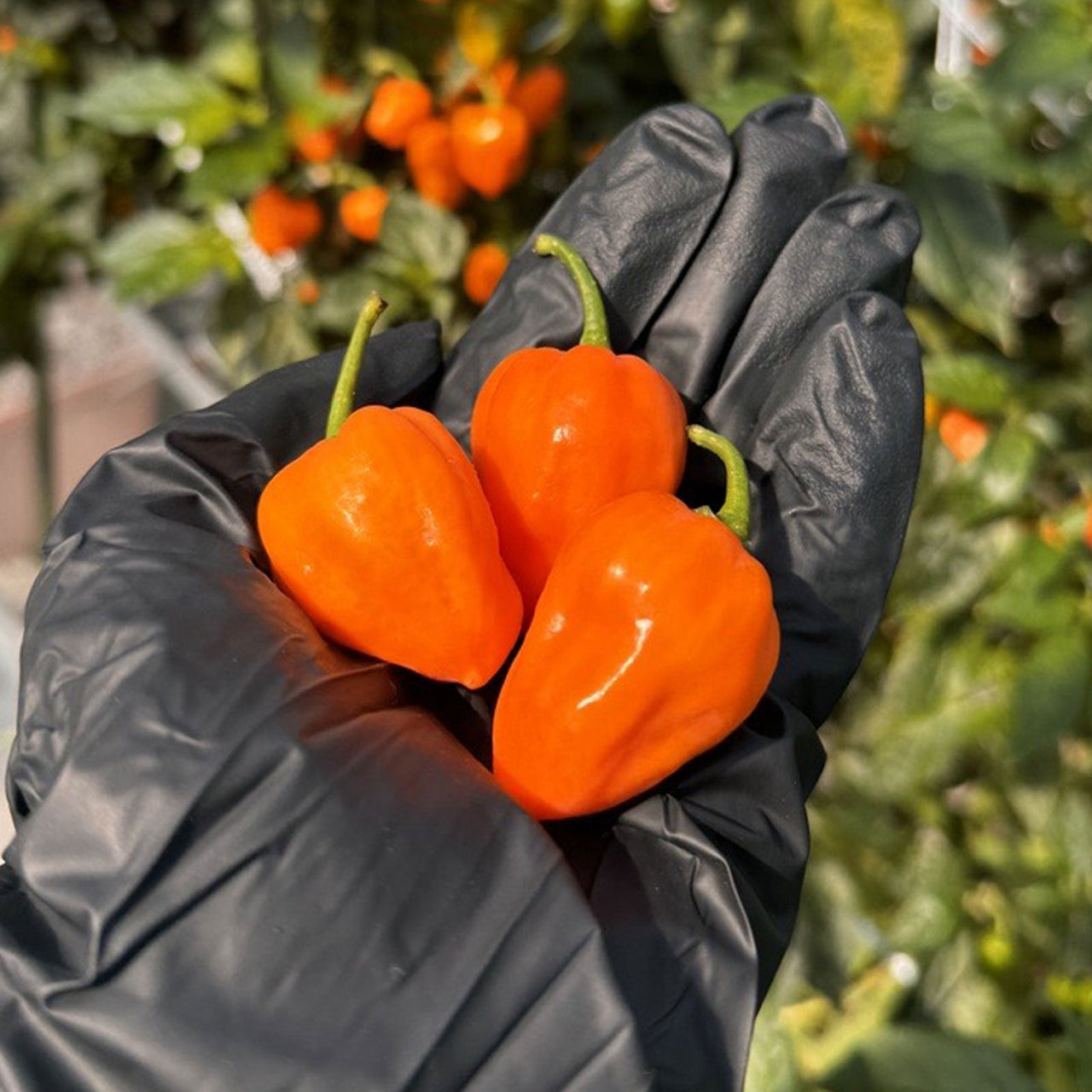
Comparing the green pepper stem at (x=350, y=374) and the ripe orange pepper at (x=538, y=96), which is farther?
the ripe orange pepper at (x=538, y=96)

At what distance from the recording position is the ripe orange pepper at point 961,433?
57.9 inches

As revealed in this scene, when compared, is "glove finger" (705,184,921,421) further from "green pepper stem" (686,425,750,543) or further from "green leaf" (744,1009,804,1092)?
"green leaf" (744,1009,804,1092)

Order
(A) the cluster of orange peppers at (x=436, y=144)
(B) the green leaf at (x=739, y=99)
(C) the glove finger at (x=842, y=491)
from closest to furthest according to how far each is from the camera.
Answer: (C) the glove finger at (x=842, y=491) < (B) the green leaf at (x=739, y=99) < (A) the cluster of orange peppers at (x=436, y=144)

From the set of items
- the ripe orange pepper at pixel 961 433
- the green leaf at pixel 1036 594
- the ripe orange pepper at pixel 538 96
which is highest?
the ripe orange pepper at pixel 538 96

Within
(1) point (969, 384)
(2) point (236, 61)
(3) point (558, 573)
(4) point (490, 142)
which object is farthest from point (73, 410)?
(3) point (558, 573)

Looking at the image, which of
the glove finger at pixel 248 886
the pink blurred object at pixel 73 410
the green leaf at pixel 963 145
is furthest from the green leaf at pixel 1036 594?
the pink blurred object at pixel 73 410

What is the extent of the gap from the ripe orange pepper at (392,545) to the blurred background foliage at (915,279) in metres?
0.56

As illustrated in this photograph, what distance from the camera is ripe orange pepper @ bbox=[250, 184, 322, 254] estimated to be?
1.54m

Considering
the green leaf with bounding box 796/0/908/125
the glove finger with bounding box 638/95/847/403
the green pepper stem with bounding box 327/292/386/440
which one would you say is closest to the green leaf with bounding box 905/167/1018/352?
the green leaf with bounding box 796/0/908/125

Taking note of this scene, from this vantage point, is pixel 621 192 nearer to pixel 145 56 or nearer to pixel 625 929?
pixel 625 929

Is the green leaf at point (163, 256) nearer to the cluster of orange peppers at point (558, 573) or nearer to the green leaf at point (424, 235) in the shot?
the green leaf at point (424, 235)

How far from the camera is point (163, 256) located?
1.63m

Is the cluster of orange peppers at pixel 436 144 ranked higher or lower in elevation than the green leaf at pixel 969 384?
higher

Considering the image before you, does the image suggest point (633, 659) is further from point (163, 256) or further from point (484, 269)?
point (163, 256)
